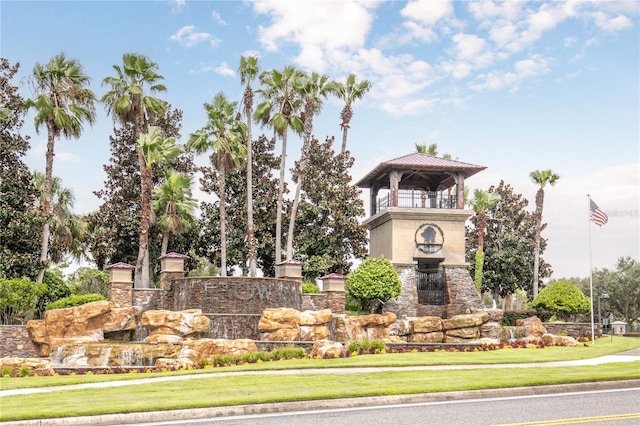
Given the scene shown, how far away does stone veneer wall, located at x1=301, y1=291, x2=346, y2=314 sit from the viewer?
39125mm

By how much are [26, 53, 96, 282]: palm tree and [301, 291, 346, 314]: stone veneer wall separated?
49.5 feet

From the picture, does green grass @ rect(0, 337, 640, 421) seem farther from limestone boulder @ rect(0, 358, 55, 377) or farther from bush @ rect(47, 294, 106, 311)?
bush @ rect(47, 294, 106, 311)

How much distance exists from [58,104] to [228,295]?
16.1 meters

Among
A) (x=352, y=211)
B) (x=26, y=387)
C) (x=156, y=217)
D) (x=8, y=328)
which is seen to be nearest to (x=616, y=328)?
(x=352, y=211)

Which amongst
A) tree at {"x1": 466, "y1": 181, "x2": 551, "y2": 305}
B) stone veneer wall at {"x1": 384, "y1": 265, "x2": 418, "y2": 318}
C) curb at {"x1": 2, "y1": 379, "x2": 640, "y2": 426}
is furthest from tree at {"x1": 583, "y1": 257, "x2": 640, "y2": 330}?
curb at {"x1": 2, "y1": 379, "x2": 640, "y2": 426}

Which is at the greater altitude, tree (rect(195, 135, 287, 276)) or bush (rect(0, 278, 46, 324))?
tree (rect(195, 135, 287, 276))

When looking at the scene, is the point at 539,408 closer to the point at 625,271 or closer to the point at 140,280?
the point at 140,280

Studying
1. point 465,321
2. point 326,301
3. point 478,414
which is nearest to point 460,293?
point 465,321

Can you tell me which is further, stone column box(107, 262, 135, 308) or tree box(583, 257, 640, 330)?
tree box(583, 257, 640, 330)

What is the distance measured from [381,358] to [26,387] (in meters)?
11.1

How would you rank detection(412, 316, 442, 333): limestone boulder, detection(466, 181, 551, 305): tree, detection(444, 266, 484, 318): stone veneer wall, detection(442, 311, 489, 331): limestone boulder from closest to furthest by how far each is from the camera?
detection(412, 316, 442, 333): limestone boulder, detection(442, 311, 489, 331): limestone boulder, detection(444, 266, 484, 318): stone veneer wall, detection(466, 181, 551, 305): tree

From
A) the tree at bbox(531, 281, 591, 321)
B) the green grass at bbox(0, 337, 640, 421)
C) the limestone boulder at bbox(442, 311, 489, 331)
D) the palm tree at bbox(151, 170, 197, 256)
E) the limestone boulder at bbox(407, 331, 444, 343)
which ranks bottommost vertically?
the limestone boulder at bbox(407, 331, 444, 343)

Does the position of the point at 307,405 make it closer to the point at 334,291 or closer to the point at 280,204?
the point at 334,291

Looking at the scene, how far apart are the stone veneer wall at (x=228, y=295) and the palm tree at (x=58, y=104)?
10.0 meters
